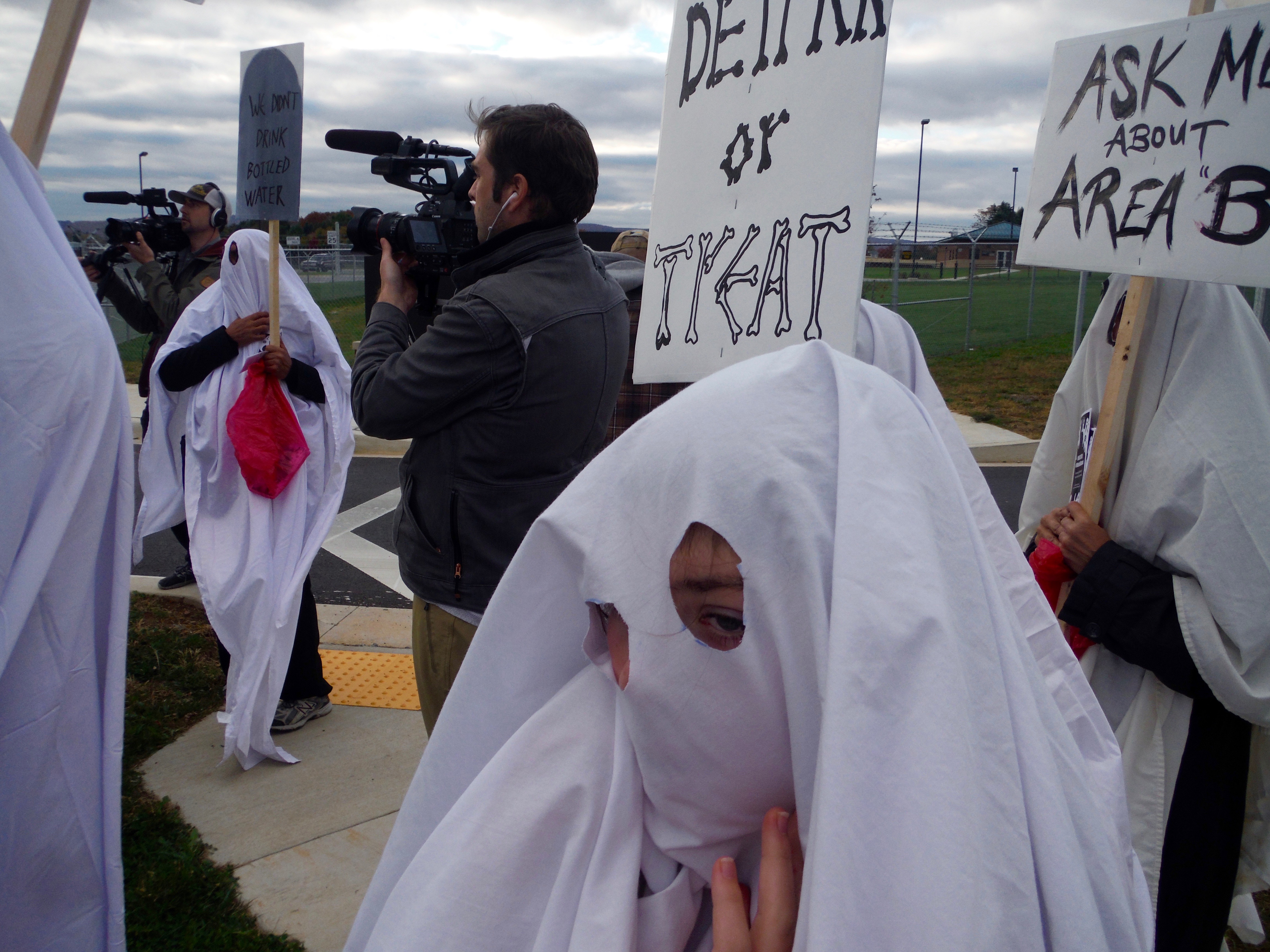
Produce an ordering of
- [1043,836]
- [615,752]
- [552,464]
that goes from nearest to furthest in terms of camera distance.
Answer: [1043,836] < [615,752] < [552,464]

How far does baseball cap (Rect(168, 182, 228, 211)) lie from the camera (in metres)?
4.72

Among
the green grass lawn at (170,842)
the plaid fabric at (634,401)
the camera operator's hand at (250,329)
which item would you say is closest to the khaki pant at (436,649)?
the green grass lawn at (170,842)

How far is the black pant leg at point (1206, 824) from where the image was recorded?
2018 mm

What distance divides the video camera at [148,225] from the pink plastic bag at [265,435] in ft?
5.52

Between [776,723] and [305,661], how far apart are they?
3433 millimetres

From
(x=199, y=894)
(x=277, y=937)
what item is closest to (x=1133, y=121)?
(x=277, y=937)

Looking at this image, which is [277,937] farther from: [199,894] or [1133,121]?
[1133,121]

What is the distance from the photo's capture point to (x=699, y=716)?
101cm

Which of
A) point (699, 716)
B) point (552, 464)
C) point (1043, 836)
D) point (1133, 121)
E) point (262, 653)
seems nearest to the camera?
point (1043, 836)

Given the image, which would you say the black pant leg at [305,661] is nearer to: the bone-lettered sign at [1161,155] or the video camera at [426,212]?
the video camera at [426,212]

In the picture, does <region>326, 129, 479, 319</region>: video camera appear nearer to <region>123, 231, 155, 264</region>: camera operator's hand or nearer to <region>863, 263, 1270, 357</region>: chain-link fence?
<region>123, 231, 155, 264</region>: camera operator's hand

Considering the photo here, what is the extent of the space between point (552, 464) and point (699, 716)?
1.54m

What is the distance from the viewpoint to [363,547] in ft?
22.3

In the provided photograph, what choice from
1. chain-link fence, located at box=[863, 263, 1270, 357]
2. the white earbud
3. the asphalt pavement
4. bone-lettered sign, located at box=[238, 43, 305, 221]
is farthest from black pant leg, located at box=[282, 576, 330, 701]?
chain-link fence, located at box=[863, 263, 1270, 357]
